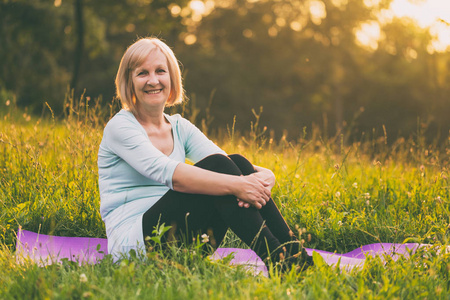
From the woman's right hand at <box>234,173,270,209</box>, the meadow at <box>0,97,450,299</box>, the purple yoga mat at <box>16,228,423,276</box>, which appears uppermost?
the woman's right hand at <box>234,173,270,209</box>

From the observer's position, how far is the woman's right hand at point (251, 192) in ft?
7.98

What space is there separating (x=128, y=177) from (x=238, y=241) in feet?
3.13

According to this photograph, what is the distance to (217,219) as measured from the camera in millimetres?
2619

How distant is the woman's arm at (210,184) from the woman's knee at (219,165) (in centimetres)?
11

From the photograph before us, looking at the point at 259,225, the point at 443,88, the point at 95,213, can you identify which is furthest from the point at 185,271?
the point at 443,88

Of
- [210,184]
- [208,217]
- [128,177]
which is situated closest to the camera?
[210,184]

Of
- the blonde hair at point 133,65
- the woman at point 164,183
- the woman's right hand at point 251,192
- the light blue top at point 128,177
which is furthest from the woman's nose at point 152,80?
the woman's right hand at point 251,192

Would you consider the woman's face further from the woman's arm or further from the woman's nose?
the woman's arm

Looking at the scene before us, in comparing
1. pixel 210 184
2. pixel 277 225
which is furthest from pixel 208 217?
pixel 277 225

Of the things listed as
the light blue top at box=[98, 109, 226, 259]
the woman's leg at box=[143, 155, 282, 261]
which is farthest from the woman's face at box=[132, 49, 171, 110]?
the woman's leg at box=[143, 155, 282, 261]

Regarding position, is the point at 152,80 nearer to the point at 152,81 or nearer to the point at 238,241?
the point at 152,81

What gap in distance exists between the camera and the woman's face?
2.83 meters

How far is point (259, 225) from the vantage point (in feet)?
8.00

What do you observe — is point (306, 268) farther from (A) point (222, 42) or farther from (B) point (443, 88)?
(A) point (222, 42)
